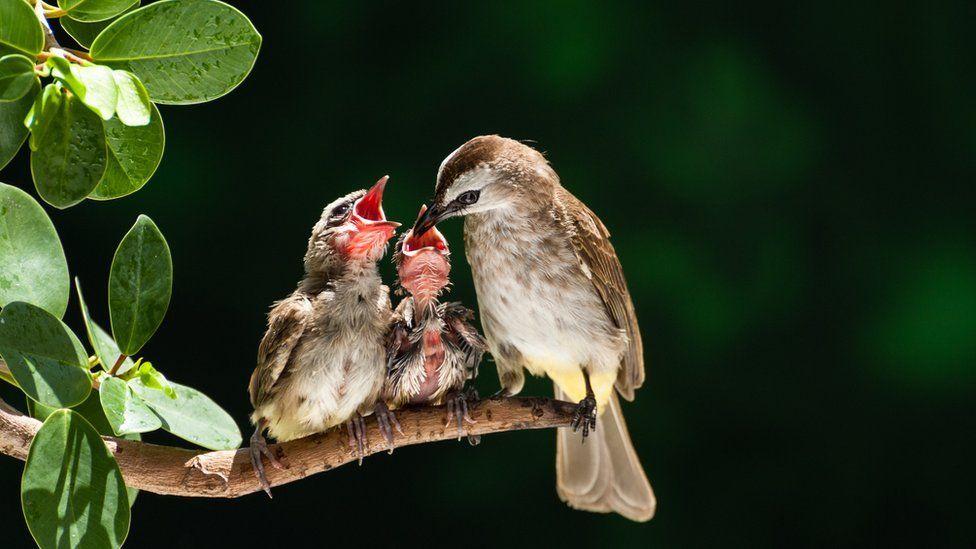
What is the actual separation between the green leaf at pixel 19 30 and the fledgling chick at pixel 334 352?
506 mm

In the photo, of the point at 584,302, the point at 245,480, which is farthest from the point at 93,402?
the point at 584,302

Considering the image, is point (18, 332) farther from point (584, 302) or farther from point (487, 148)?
point (584, 302)

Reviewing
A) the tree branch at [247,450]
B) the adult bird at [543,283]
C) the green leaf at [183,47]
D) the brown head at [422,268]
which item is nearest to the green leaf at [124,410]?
the tree branch at [247,450]

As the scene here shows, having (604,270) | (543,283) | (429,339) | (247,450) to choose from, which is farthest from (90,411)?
(604,270)

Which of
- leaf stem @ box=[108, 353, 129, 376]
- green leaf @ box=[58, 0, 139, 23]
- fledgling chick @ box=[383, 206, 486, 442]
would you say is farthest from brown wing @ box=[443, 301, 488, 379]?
green leaf @ box=[58, 0, 139, 23]

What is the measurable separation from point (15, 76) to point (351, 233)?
1.90 ft

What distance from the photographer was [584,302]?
4.79ft

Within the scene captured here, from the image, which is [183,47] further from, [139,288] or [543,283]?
[543,283]

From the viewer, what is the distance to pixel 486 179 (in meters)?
1.30

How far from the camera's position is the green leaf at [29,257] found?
875mm

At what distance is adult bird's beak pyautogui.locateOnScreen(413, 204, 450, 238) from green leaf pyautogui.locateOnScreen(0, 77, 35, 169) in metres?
0.50

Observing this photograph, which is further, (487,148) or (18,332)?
(487,148)

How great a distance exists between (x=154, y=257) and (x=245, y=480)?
37cm

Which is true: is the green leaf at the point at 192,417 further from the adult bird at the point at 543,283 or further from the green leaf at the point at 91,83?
the adult bird at the point at 543,283
